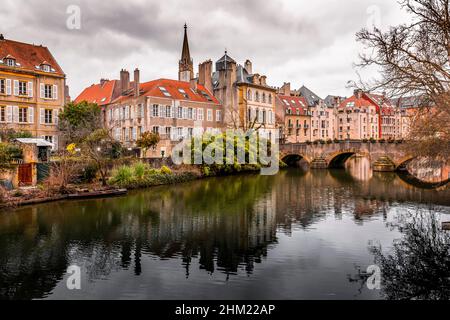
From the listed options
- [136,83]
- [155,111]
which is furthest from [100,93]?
[155,111]

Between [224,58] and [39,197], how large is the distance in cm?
3716

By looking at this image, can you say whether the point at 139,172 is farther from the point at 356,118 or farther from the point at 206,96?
the point at 356,118

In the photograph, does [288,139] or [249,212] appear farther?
[288,139]

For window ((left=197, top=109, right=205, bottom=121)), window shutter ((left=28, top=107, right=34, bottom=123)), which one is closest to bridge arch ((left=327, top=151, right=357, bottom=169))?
window ((left=197, top=109, right=205, bottom=121))

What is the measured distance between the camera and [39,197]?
21172mm

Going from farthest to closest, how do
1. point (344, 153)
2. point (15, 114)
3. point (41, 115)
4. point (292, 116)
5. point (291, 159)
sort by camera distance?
point (292, 116), point (291, 159), point (344, 153), point (41, 115), point (15, 114)

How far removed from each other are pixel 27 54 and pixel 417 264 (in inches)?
1501

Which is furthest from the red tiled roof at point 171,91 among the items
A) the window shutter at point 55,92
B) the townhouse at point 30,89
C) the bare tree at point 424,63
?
the bare tree at point 424,63

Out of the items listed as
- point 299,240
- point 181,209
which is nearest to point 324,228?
point 299,240

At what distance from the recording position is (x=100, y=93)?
51.2 m

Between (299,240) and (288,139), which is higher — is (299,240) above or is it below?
below
